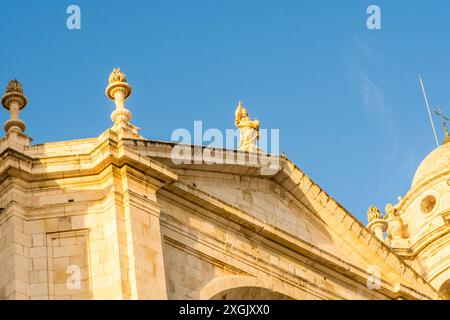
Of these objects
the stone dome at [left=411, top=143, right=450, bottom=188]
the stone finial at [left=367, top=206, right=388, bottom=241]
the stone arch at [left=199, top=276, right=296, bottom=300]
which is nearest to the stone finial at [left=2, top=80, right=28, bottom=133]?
the stone arch at [left=199, top=276, right=296, bottom=300]

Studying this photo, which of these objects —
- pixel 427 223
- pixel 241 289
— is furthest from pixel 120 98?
pixel 427 223

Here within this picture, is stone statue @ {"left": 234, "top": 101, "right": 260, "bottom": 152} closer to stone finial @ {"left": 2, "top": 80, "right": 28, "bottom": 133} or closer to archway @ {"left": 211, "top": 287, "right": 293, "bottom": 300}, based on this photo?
archway @ {"left": 211, "top": 287, "right": 293, "bottom": 300}

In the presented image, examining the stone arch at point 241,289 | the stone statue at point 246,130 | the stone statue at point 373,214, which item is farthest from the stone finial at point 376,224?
the stone arch at point 241,289

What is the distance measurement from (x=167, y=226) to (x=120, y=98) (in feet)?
13.7

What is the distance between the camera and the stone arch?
3156 centimetres

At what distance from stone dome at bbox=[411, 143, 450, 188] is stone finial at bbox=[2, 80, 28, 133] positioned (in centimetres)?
2956

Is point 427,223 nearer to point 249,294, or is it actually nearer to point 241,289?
point 249,294

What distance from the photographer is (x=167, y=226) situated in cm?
3180

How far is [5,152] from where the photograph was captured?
102 ft

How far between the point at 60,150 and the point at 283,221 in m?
7.26

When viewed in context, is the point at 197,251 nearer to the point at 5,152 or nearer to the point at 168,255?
the point at 168,255
